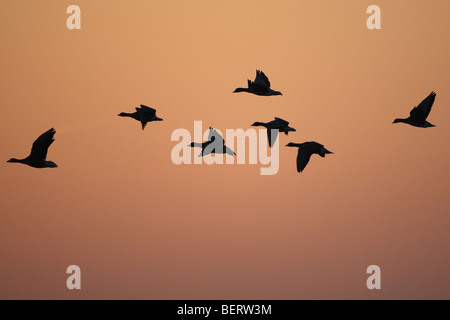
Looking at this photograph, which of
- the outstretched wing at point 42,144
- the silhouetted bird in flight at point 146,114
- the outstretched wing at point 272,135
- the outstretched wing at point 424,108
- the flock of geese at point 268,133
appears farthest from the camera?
the outstretched wing at point 272,135

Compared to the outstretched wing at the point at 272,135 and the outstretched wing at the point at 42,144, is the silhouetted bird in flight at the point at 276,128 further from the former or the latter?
the outstretched wing at the point at 42,144

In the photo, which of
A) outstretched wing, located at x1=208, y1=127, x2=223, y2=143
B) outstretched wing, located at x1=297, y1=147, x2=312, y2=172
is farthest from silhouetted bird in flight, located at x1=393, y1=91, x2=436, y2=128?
outstretched wing, located at x1=208, y1=127, x2=223, y2=143

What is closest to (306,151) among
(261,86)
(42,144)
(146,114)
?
(261,86)

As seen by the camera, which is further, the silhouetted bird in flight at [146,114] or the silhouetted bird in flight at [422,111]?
the silhouetted bird in flight at [146,114]

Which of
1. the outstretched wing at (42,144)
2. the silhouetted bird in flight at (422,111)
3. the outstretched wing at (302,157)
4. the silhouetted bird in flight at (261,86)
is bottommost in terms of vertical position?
the outstretched wing at (302,157)

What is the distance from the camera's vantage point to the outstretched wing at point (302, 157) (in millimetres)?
17172

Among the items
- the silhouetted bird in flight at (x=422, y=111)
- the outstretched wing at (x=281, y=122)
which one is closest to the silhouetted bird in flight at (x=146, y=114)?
the outstretched wing at (x=281, y=122)

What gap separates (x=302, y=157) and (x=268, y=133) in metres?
1.05

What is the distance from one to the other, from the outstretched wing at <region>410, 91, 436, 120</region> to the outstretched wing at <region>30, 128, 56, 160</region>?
27.7 ft

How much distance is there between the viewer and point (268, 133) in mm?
17188
